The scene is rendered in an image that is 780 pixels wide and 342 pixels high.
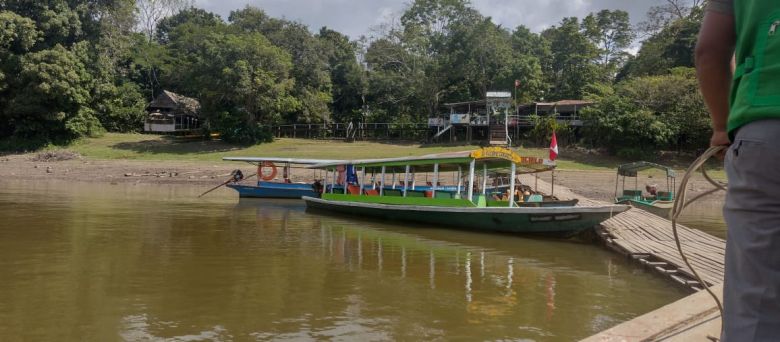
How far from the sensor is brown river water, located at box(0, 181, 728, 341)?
271 inches

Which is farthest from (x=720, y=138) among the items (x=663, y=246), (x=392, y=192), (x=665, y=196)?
(x=665, y=196)

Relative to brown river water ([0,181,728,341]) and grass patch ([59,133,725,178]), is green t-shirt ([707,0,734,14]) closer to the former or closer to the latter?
brown river water ([0,181,728,341])

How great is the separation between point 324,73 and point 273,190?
25.7 m

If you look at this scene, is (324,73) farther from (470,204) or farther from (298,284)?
(298,284)

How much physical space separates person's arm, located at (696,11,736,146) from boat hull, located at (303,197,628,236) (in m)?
11.9

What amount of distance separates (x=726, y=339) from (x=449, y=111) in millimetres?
50480

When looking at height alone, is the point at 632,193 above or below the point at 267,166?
below

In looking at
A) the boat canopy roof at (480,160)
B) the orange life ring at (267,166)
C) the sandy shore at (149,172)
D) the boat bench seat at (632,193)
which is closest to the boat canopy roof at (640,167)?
the boat bench seat at (632,193)

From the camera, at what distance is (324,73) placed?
4944 centimetres

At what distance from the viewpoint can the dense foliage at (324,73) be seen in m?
39.4

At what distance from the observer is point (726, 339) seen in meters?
1.80

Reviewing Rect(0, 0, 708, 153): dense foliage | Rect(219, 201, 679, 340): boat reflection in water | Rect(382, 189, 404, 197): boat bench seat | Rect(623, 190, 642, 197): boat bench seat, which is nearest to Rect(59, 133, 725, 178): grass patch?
Rect(0, 0, 708, 153): dense foliage

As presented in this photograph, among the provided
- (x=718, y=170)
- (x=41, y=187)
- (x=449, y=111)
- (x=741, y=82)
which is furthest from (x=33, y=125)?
(x=741, y=82)

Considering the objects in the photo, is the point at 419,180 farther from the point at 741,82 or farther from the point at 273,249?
the point at 741,82
